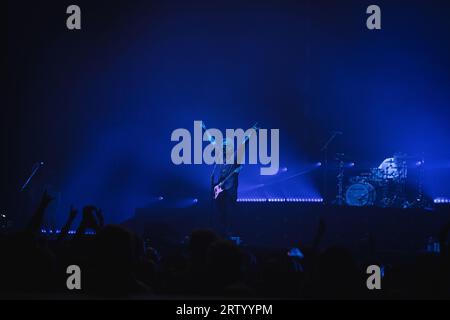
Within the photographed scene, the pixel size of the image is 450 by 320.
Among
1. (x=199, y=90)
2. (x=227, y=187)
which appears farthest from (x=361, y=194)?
(x=199, y=90)

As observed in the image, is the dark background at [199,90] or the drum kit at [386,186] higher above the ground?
the dark background at [199,90]

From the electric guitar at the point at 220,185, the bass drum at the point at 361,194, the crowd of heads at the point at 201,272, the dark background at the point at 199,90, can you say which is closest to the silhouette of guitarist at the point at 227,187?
the electric guitar at the point at 220,185

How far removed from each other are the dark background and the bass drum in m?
1.41

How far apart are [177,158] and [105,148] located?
225 cm

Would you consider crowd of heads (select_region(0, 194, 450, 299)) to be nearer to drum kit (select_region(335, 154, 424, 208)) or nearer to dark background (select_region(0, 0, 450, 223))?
drum kit (select_region(335, 154, 424, 208))

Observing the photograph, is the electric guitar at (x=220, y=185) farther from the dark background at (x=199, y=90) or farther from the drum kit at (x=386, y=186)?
the drum kit at (x=386, y=186)

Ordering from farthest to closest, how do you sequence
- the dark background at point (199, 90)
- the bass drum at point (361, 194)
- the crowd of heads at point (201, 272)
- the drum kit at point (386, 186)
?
the dark background at point (199, 90), the bass drum at point (361, 194), the drum kit at point (386, 186), the crowd of heads at point (201, 272)

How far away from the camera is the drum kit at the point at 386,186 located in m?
11.4

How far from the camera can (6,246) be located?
321cm

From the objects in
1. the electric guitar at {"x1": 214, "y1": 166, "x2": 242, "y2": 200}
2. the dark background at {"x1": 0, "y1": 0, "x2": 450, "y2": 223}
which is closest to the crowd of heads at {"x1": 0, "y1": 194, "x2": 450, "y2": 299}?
the electric guitar at {"x1": 214, "y1": 166, "x2": 242, "y2": 200}

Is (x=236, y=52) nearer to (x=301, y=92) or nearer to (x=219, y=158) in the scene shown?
(x=301, y=92)

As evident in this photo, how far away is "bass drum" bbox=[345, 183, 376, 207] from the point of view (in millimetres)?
11570
